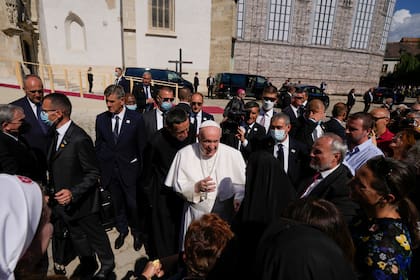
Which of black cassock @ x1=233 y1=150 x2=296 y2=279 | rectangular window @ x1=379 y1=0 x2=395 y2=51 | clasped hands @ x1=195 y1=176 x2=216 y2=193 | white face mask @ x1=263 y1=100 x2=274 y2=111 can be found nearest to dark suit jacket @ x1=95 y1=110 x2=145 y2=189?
clasped hands @ x1=195 y1=176 x2=216 y2=193

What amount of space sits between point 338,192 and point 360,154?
132 cm

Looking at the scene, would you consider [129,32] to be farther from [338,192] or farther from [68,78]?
[338,192]

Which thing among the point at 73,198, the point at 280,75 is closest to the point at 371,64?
the point at 280,75

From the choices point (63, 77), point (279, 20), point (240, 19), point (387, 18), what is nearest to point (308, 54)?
point (279, 20)

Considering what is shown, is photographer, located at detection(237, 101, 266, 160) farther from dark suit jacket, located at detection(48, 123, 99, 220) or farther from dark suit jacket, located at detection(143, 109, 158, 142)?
dark suit jacket, located at detection(48, 123, 99, 220)

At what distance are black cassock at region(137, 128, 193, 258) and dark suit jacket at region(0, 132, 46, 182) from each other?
1354 millimetres

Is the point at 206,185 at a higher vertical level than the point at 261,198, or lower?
lower

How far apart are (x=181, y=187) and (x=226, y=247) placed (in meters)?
1.35

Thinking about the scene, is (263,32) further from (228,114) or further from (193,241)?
(193,241)

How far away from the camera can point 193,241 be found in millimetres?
A: 1398

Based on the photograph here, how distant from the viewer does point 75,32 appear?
18.5 metres

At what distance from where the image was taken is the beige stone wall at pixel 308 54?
26.6 metres

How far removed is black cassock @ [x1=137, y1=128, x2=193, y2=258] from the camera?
3133 mm

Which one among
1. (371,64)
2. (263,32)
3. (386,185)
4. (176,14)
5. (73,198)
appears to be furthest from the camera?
(371,64)
